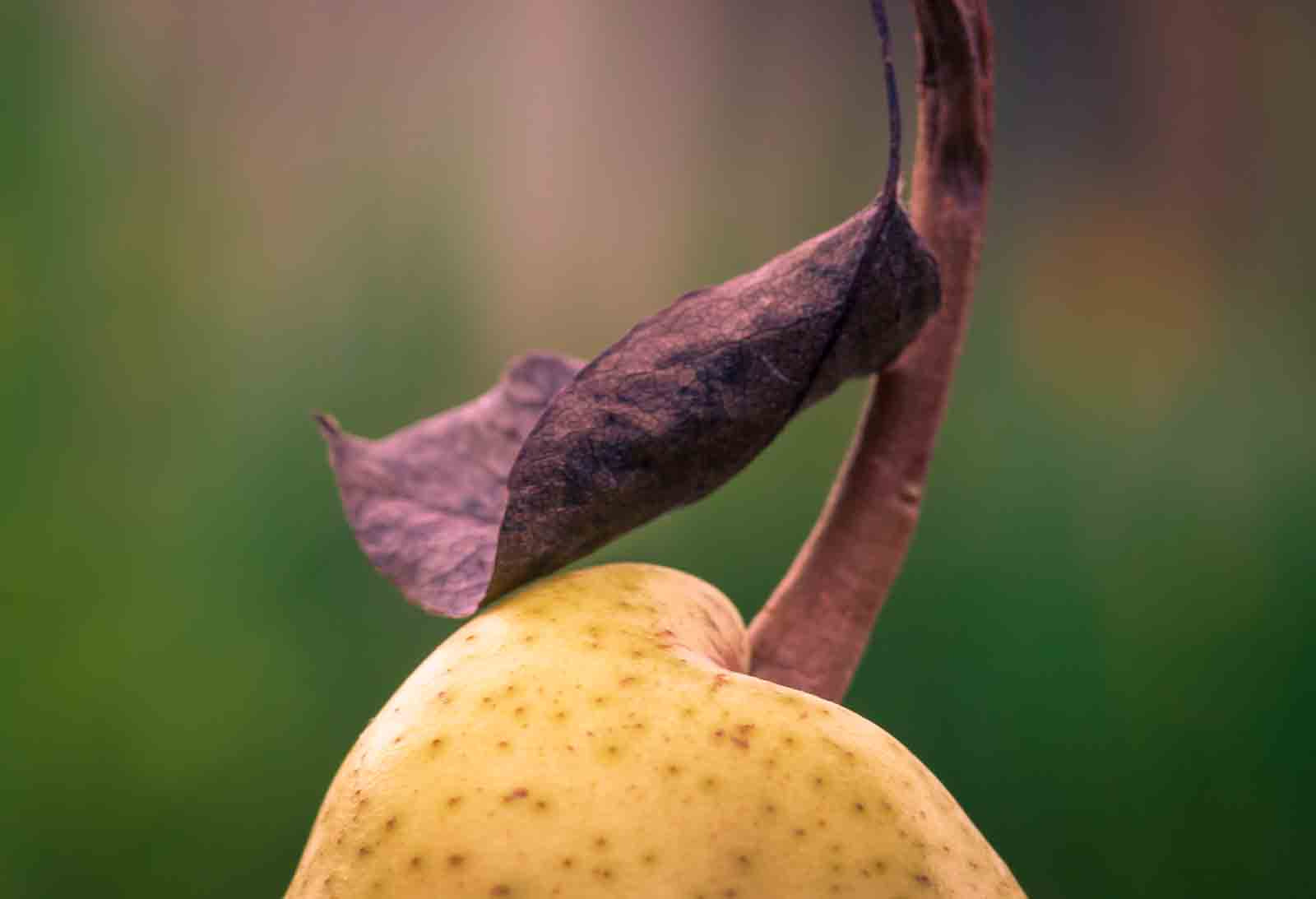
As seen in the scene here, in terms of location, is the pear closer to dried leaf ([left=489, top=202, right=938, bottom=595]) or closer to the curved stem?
dried leaf ([left=489, top=202, right=938, bottom=595])

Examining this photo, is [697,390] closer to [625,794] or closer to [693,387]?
[693,387]

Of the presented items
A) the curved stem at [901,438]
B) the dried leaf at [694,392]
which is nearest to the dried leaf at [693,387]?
the dried leaf at [694,392]

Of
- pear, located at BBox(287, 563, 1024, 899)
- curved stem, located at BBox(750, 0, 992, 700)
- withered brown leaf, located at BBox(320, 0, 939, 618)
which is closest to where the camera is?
pear, located at BBox(287, 563, 1024, 899)

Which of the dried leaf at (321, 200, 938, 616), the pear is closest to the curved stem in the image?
the dried leaf at (321, 200, 938, 616)

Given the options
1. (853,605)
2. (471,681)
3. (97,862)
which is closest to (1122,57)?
(853,605)

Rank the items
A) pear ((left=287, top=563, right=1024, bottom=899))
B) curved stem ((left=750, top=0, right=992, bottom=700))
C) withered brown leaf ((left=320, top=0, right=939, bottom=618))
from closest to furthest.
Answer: pear ((left=287, top=563, right=1024, bottom=899)) → withered brown leaf ((left=320, top=0, right=939, bottom=618)) → curved stem ((left=750, top=0, right=992, bottom=700))

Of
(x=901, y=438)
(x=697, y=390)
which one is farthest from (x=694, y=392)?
(x=901, y=438)

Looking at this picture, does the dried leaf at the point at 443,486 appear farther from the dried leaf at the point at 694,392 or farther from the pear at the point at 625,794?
the pear at the point at 625,794

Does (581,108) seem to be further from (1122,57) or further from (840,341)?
(840,341)
